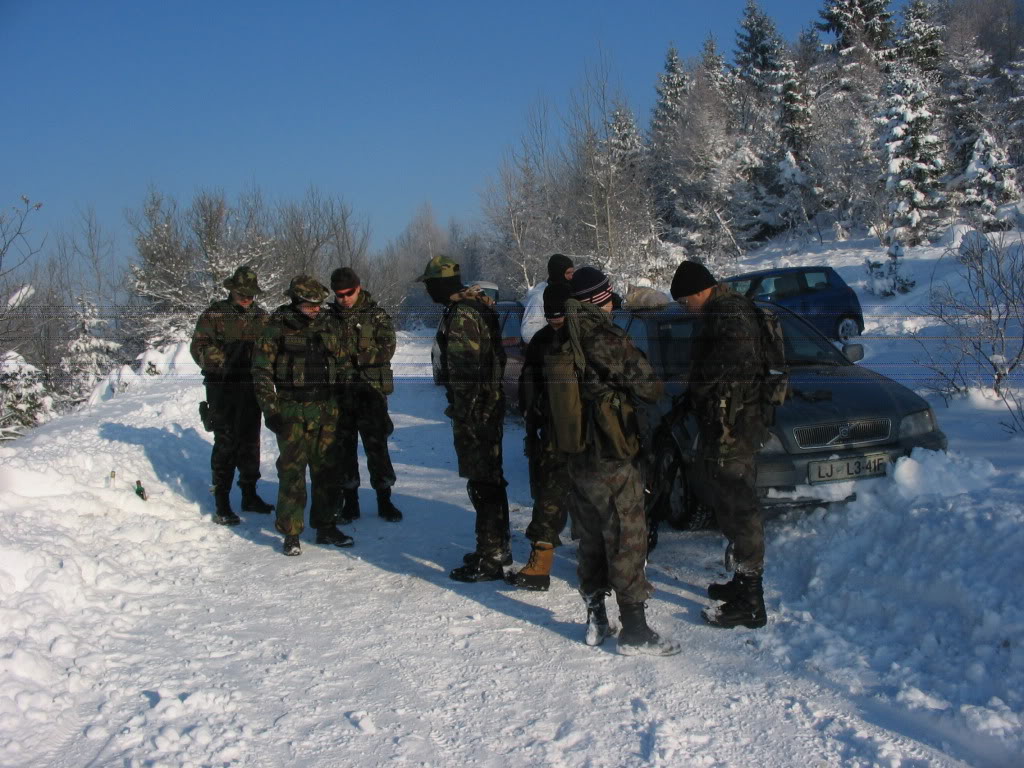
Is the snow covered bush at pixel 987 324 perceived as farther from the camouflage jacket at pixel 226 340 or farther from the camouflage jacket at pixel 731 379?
the camouflage jacket at pixel 226 340

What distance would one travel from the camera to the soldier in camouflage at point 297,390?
18.2ft

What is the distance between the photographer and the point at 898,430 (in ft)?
16.7

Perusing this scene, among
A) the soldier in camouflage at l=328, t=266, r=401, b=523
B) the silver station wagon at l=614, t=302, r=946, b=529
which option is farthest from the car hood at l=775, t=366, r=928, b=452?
the soldier in camouflage at l=328, t=266, r=401, b=523

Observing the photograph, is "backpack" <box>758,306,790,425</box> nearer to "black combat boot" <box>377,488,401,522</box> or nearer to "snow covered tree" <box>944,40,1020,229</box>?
"black combat boot" <box>377,488,401,522</box>

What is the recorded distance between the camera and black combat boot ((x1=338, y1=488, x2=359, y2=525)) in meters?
6.46

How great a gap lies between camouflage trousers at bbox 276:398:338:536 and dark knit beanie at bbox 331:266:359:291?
2.85ft

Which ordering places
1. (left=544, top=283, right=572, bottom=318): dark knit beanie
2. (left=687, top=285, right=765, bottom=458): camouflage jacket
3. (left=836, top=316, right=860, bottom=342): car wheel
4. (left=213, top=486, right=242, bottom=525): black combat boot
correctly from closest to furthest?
(left=544, top=283, right=572, bottom=318): dark knit beanie → (left=687, top=285, right=765, bottom=458): camouflage jacket → (left=213, top=486, right=242, bottom=525): black combat boot → (left=836, top=316, right=860, bottom=342): car wheel

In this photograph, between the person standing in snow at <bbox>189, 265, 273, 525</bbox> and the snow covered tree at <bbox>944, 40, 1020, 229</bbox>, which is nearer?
the person standing in snow at <bbox>189, 265, 273, 525</bbox>

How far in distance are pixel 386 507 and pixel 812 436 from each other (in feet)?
11.4

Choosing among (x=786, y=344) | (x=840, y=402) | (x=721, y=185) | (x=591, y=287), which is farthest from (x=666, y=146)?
(x=591, y=287)

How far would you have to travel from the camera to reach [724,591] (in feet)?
13.6

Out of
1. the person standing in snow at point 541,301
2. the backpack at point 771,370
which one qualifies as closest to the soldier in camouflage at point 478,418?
the person standing in snow at point 541,301

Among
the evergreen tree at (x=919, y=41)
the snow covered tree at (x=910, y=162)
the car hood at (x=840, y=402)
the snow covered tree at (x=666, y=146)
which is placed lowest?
the car hood at (x=840, y=402)

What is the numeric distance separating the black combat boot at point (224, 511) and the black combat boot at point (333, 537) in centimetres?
103
